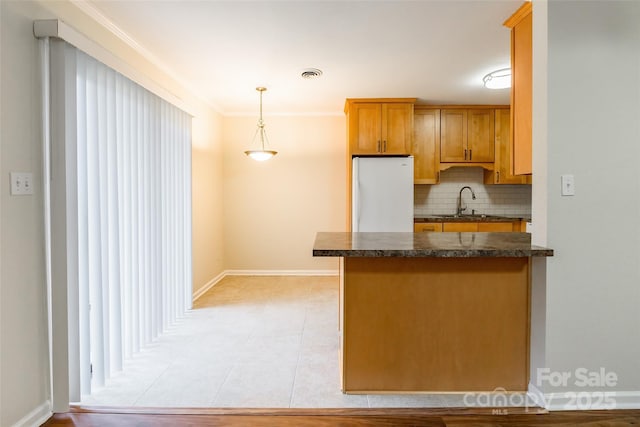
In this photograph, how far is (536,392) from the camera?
2.07 meters

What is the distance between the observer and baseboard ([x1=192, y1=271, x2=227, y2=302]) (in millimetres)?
4293

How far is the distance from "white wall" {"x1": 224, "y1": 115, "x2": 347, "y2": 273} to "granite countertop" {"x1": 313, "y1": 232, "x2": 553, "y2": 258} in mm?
2977

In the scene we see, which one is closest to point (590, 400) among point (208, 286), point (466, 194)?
point (466, 194)

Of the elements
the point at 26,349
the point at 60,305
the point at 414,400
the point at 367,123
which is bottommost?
the point at 414,400

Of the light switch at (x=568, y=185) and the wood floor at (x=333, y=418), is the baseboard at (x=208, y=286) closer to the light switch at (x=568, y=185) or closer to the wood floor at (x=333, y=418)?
the wood floor at (x=333, y=418)

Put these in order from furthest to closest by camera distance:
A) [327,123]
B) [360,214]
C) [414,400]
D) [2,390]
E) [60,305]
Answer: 1. [327,123]
2. [360,214]
3. [414,400]
4. [60,305]
5. [2,390]

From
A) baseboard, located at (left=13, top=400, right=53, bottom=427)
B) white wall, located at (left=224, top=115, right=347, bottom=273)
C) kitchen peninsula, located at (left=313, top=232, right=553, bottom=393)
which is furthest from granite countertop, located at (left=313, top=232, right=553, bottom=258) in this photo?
white wall, located at (left=224, top=115, right=347, bottom=273)

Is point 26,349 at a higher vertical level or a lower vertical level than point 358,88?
lower

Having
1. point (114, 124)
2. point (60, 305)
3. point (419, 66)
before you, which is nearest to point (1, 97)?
point (114, 124)

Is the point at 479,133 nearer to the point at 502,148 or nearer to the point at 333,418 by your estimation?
the point at 502,148

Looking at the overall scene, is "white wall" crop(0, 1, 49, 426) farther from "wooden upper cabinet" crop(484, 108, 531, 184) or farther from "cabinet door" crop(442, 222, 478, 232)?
"wooden upper cabinet" crop(484, 108, 531, 184)

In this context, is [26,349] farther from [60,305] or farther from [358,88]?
[358,88]

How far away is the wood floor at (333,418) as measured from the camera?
1.89 metres

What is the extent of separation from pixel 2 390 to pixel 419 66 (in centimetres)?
358
